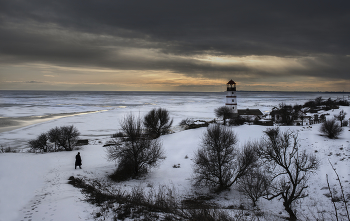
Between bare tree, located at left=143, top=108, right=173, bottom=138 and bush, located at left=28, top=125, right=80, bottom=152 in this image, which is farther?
bare tree, located at left=143, top=108, right=173, bottom=138

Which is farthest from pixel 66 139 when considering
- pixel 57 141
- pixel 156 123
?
pixel 156 123

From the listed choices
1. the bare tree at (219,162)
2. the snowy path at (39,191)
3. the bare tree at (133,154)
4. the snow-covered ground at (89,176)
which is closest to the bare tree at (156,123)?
the snow-covered ground at (89,176)

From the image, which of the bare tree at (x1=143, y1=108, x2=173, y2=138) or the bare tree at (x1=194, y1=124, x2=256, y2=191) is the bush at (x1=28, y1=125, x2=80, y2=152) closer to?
the bare tree at (x1=143, y1=108, x2=173, y2=138)

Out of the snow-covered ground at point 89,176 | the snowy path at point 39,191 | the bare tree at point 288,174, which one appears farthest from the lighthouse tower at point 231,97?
the snowy path at point 39,191

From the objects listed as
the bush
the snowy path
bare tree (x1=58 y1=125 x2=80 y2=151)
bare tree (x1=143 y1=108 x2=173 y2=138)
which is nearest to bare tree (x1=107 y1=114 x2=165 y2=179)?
the snowy path

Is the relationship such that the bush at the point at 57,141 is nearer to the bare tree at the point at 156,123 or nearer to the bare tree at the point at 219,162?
the bare tree at the point at 156,123

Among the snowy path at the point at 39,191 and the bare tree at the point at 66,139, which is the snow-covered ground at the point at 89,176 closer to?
the snowy path at the point at 39,191

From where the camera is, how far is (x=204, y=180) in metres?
16.8

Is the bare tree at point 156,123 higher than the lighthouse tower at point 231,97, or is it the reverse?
the lighthouse tower at point 231,97

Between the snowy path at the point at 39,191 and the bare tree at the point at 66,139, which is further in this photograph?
the bare tree at the point at 66,139

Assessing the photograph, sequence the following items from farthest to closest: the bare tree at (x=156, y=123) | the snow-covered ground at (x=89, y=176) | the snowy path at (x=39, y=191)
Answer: the bare tree at (x=156, y=123) < the snow-covered ground at (x=89, y=176) < the snowy path at (x=39, y=191)

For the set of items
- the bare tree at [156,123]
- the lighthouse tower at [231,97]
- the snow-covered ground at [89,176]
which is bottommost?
the snow-covered ground at [89,176]

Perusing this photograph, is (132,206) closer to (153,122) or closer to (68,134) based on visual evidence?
(68,134)

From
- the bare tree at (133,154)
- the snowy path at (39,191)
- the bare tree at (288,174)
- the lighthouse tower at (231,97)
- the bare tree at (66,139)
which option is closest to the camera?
the snowy path at (39,191)
